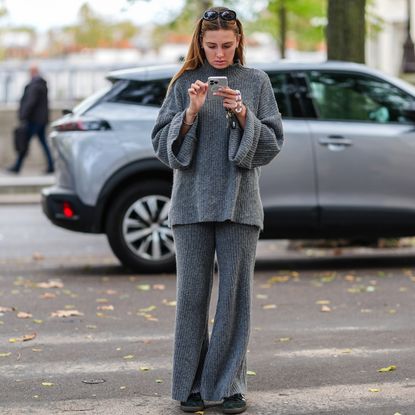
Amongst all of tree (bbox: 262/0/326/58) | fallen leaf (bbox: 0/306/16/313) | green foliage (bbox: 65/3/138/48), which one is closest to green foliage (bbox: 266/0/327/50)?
tree (bbox: 262/0/326/58)

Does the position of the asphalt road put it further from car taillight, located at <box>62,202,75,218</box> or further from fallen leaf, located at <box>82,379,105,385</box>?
car taillight, located at <box>62,202,75,218</box>

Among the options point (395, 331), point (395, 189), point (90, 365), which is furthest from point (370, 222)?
point (90, 365)

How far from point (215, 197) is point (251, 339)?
230cm

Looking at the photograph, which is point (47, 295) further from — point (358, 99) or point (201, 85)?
point (201, 85)

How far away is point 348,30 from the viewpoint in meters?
13.8

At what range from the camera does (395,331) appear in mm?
8250

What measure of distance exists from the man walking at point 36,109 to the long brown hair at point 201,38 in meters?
17.6

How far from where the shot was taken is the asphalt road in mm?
6387

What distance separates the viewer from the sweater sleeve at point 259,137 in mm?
5800

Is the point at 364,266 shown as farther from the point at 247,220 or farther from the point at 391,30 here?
the point at 391,30

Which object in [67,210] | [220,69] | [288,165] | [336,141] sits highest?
[220,69]

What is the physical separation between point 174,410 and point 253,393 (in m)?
0.52

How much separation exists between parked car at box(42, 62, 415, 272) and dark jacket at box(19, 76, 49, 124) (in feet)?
40.1

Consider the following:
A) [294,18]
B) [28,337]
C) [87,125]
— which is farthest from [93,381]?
[294,18]
